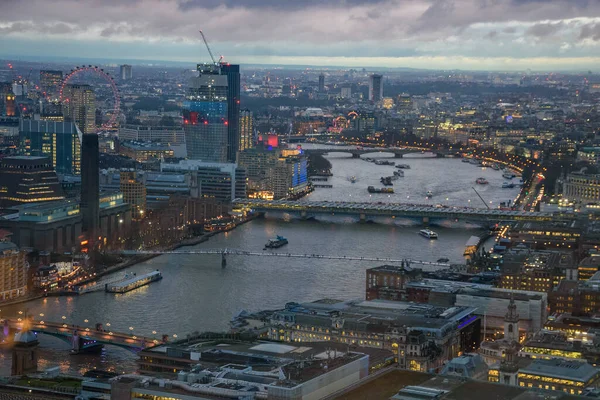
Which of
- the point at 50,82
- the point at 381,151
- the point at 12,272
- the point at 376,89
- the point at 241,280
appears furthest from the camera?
the point at 376,89

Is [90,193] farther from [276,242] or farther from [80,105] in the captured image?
[80,105]

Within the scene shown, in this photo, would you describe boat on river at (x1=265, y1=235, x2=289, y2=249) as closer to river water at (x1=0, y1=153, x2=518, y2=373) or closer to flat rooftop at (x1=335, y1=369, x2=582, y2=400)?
river water at (x1=0, y1=153, x2=518, y2=373)

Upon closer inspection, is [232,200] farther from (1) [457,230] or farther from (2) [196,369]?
(2) [196,369]

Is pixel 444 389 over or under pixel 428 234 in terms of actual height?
over

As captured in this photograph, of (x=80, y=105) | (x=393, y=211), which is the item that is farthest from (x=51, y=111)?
(x=393, y=211)

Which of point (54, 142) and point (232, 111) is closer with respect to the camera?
point (54, 142)

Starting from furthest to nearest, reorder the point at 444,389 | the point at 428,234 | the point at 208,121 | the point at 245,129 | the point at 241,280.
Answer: the point at 245,129 < the point at 208,121 < the point at 428,234 < the point at 241,280 < the point at 444,389

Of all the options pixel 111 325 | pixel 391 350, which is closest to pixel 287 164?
pixel 111 325

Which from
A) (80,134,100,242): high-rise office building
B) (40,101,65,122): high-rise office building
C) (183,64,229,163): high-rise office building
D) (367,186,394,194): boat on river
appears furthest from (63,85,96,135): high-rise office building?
(80,134,100,242): high-rise office building
